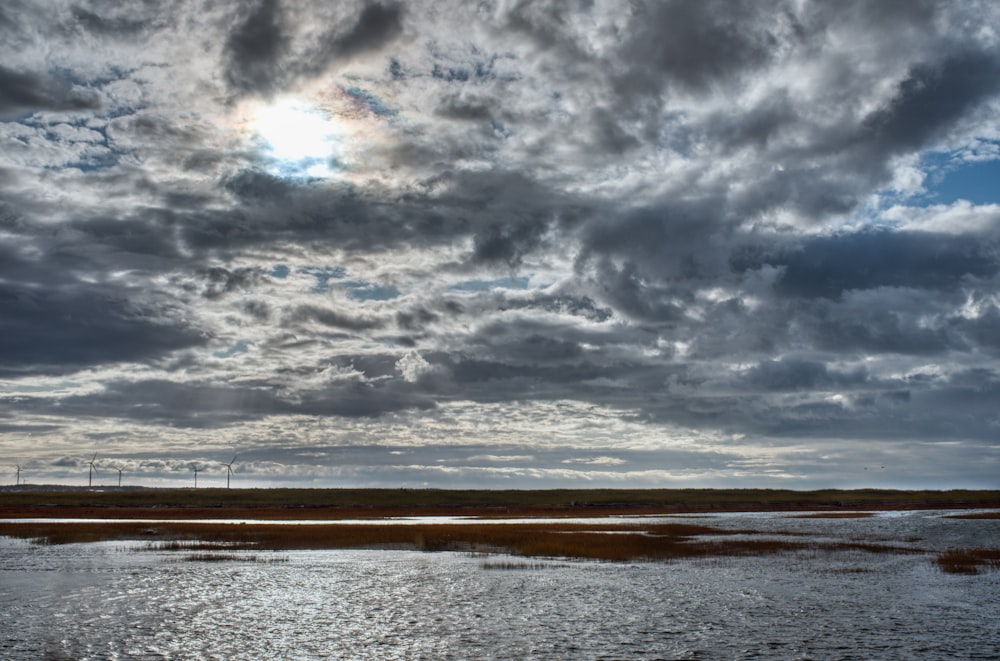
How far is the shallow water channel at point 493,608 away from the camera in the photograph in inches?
1094

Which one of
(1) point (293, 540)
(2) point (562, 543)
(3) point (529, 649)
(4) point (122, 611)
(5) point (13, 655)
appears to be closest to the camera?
(5) point (13, 655)

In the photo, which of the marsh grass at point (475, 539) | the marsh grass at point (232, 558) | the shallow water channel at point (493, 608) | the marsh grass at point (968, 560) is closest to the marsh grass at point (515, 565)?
the shallow water channel at point (493, 608)

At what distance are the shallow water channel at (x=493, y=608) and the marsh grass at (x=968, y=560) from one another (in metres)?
1.13

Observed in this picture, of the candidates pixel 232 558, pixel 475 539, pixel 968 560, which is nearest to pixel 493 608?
pixel 232 558

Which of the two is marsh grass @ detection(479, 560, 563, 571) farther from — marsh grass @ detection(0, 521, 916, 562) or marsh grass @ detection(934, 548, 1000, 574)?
marsh grass @ detection(934, 548, 1000, 574)

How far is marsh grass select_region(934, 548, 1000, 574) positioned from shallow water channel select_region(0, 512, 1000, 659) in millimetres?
1130

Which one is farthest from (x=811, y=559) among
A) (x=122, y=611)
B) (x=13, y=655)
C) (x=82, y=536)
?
(x=82, y=536)

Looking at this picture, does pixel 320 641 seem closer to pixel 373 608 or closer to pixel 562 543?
pixel 373 608

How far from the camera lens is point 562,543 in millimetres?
66562

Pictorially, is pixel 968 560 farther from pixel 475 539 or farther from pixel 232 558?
pixel 232 558

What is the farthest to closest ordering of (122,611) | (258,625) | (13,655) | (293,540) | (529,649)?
1. (293,540)
2. (122,611)
3. (258,625)
4. (529,649)
5. (13,655)

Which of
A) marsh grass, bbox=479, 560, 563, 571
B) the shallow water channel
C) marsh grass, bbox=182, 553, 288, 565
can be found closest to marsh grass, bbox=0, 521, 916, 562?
marsh grass, bbox=182, 553, 288, 565

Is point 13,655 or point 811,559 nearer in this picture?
point 13,655

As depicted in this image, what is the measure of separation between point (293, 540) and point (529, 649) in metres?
48.6
